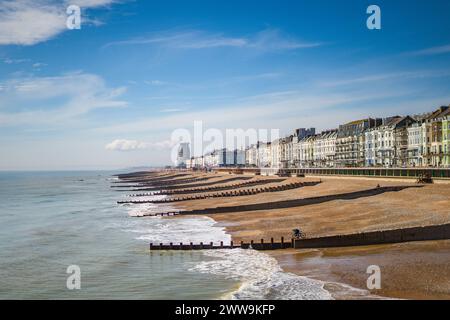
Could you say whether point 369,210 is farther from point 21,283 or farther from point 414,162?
point 414,162

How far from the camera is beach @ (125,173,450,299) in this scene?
23.1 m

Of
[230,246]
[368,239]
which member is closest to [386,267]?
[368,239]

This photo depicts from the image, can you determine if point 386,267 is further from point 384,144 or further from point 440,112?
point 384,144

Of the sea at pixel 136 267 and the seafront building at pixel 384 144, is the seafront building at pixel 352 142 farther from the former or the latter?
A: the sea at pixel 136 267

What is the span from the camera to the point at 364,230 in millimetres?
35188

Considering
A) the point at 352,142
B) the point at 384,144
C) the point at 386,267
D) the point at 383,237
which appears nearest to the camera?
the point at 386,267

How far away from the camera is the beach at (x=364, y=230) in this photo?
75.8 feet

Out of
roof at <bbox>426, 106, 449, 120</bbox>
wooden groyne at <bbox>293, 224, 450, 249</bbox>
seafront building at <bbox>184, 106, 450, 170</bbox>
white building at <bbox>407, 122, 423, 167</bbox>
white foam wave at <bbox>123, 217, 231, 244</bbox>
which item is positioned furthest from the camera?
white building at <bbox>407, 122, 423, 167</bbox>

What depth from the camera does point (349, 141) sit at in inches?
5832

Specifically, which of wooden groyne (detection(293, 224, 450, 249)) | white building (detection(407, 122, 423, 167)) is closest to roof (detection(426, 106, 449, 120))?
white building (detection(407, 122, 423, 167))

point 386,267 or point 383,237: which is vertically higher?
point 383,237

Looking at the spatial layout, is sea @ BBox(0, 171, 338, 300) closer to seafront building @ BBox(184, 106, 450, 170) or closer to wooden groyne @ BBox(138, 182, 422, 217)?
wooden groyne @ BBox(138, 182, 422, 217)

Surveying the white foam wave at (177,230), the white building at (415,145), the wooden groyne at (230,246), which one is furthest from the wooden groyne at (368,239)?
the white building at (415,145)
